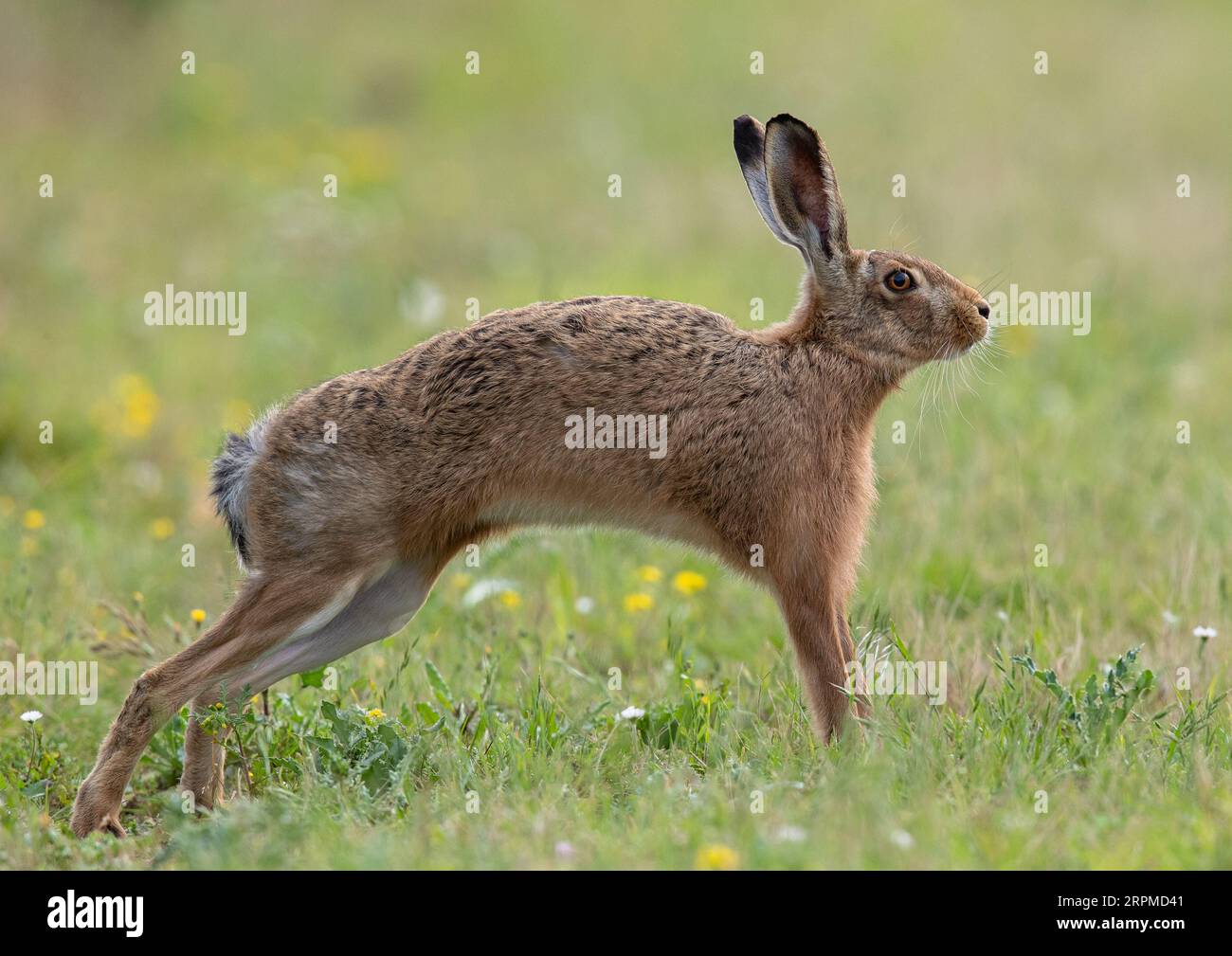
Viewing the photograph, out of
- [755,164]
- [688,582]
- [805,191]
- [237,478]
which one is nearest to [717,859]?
[237,478]

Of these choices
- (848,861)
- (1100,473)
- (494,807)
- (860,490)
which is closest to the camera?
(848,861)

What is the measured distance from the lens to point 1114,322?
10.8 meters

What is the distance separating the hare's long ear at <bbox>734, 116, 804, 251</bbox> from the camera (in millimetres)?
5797

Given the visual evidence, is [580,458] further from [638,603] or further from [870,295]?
[638,603]

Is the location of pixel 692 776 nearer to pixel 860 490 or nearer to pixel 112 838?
pixel 860 490

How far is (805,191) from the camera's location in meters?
5.75

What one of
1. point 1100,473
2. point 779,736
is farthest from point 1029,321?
point 779,736

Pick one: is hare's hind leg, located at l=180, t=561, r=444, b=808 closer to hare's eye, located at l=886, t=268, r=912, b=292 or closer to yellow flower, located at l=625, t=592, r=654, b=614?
yellow flower, located at l=625, t=592, r=654, b=614

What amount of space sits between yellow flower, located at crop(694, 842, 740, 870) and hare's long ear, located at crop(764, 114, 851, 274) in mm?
2584

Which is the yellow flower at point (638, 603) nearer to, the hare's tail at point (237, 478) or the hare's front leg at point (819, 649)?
the hare's front leg at point (819, 649)

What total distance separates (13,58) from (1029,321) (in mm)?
12243

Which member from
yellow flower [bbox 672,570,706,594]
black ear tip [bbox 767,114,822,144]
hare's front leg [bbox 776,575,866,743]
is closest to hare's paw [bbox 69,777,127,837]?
hare's front leg [bbox 776,575,866,743]

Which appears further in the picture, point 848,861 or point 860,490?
point 860,490

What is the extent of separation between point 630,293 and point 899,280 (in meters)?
5.13
